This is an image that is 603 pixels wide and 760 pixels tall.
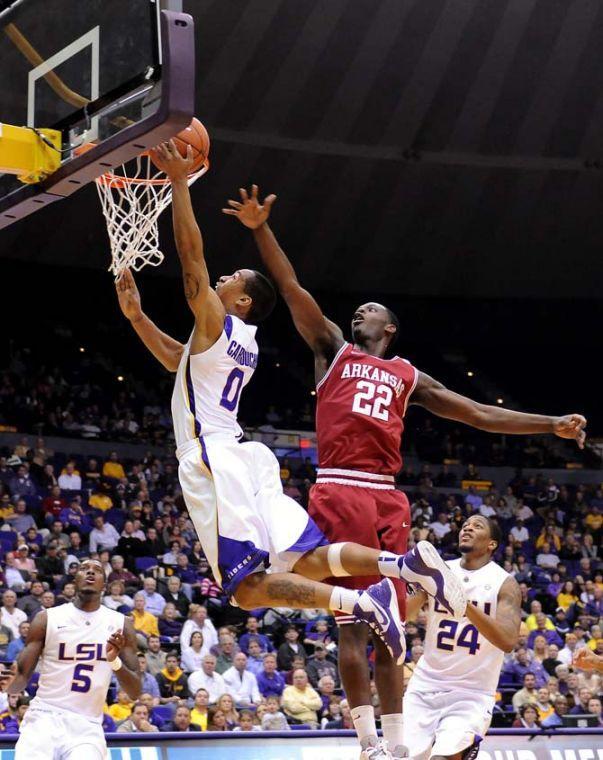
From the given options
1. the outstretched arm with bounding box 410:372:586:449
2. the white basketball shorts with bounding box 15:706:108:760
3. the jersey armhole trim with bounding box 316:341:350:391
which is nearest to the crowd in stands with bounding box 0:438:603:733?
the white basketball shorts with bounding box 15:706:108:760

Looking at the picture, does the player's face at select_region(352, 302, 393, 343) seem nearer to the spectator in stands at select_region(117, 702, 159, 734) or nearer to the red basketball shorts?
the red basketball shorts

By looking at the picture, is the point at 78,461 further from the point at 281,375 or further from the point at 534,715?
the point at 534,715

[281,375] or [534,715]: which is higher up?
[281,375]

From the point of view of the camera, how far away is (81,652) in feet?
27.7

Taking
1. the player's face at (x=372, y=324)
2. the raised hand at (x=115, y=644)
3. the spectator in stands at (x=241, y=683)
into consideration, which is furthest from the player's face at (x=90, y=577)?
the spectator in stands at (x=241, y=683)

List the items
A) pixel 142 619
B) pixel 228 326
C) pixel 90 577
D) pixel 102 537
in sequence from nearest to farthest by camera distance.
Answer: pixel 228 326 < pixel 90 577 < pixel 142 619 < pixel 102 537

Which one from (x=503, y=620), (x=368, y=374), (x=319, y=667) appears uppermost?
(x=368, y=374)

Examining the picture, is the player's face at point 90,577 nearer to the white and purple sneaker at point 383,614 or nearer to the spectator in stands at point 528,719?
the white and purple sneaker at point 383,614

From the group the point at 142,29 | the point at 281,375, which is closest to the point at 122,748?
the point at 142,29

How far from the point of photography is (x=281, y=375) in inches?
1095

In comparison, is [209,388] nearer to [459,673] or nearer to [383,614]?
[383,614]

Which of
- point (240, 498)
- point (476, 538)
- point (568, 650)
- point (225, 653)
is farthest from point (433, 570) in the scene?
point (568, 650)

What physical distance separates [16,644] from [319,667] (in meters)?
3.55

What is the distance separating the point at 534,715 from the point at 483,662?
6494mm
